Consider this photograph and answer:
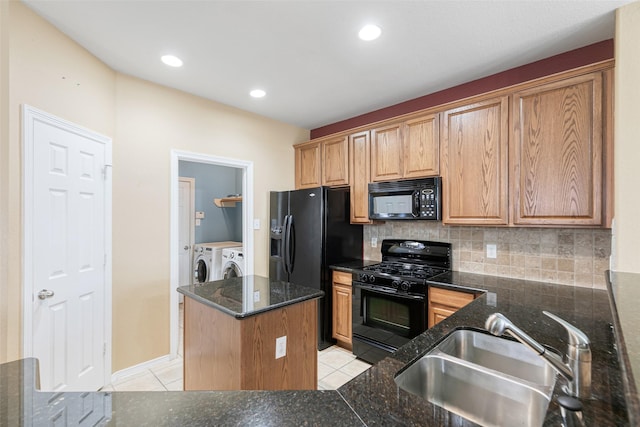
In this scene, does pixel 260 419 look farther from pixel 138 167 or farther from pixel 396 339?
pixel 138 167

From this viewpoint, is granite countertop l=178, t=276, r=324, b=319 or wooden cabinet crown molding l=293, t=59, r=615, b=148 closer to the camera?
granite countertop l=178, t=276, r=324, b=319

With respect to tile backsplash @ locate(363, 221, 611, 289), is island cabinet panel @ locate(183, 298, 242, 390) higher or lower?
lower

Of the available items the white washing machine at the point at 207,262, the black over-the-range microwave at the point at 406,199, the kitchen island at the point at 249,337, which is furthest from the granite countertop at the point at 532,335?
the white washing machine at the point at 207,262

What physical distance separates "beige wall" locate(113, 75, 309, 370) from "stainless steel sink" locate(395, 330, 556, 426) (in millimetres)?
2548

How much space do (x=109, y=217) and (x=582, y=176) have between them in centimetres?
359

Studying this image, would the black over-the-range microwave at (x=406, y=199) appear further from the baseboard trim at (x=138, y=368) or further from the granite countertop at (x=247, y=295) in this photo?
the baseboard trim at (x=138, y=368)

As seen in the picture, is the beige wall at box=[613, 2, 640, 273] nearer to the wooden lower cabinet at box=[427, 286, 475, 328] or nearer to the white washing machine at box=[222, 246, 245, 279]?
the wooden lower cabinet at box=[427, 286, 475, 328]

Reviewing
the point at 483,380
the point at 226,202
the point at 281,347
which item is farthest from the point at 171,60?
the point at 226,202

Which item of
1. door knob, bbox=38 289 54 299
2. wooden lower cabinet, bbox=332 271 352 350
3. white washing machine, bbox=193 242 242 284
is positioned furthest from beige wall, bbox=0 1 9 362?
white washing machine, bbox=193 242 242 284

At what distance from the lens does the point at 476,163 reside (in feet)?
8.25

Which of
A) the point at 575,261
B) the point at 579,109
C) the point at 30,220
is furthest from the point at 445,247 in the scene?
the point at 30,220

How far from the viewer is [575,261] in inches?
90.7

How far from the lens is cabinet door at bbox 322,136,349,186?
11.4 ft

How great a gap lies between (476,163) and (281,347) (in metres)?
2.10
